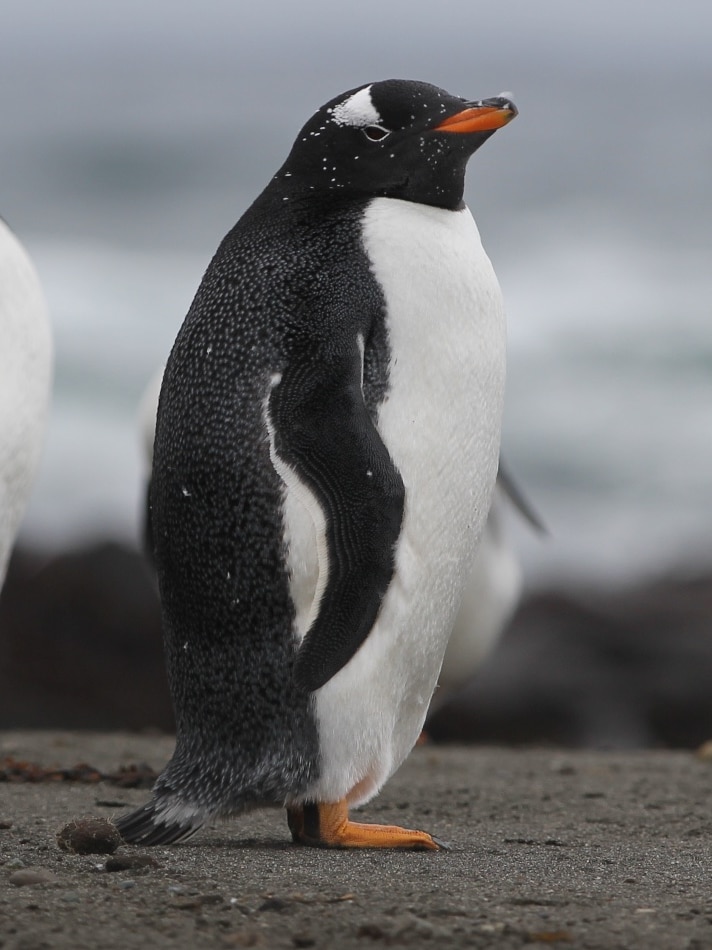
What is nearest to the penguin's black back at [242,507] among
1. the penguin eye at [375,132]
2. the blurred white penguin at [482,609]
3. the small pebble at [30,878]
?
the penguin eye at [375,132]

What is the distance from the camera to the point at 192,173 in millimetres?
31844

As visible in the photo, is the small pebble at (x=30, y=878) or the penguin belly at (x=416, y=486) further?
the penguin belly at (x=416, y=486)

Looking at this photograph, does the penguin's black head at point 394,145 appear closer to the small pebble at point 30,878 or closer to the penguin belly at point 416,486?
the penguin belly at point 416,486

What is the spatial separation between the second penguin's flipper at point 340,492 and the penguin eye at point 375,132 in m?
0.58

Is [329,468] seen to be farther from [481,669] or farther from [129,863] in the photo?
[481,669]

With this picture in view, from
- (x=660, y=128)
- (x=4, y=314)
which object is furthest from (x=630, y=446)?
(x=660, y=128)

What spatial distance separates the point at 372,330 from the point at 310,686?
0.78 meters

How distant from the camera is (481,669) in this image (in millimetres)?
9219

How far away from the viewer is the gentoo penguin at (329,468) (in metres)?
3.32

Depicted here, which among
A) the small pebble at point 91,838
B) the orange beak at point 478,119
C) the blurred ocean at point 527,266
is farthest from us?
the blurred ocean at point 527,266

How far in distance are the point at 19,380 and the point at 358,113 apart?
1.05 m

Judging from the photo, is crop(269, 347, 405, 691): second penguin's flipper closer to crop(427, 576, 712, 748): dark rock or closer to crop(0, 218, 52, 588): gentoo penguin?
crop(0, 218, 52, 588): gentoo penguin

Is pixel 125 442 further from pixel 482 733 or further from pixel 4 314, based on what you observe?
pixel 4 314

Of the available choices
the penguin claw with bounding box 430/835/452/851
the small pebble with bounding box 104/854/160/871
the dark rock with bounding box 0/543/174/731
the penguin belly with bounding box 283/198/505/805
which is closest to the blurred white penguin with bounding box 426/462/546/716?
the dark rock with bounding box 0/543/174/731
